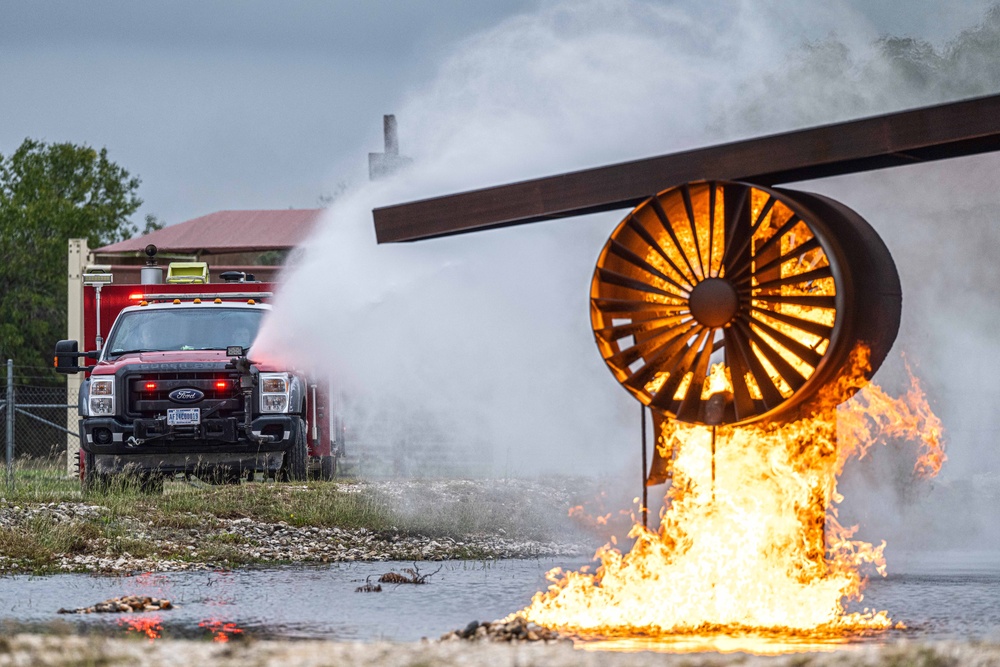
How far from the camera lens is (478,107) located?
49.0 feet

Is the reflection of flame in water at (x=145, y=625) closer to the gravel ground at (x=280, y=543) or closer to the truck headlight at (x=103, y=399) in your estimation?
the gravel ground at (x=280, y=543)

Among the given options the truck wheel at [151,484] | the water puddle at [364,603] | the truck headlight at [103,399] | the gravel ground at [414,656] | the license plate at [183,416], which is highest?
the truck headlight at [103,399]

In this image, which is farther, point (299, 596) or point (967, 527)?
point (967, 527)

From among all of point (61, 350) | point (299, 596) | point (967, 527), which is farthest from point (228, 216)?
point (299, 596)

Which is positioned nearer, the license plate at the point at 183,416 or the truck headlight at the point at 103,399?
the license plate at the point at 183,416

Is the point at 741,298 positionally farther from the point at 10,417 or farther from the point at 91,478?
the point at 10,417

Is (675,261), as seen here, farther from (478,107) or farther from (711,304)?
(478,107)

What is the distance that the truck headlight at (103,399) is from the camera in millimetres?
17250

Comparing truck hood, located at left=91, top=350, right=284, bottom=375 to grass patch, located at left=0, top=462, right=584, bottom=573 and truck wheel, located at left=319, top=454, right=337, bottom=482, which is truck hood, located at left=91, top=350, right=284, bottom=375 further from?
truck wheel, located at left=319, top=454, right=337, bottom=482

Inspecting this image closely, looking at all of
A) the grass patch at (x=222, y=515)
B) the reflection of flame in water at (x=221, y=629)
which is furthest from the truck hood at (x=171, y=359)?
the reflection of flame in water at (x=221, y=629)

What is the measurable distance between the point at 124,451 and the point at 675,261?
349 inches

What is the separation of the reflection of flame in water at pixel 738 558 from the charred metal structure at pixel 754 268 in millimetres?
295

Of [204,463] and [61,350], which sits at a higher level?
[61,350]

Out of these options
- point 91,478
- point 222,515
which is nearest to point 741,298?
point 222,515
